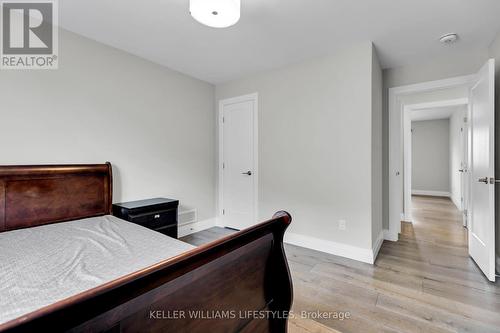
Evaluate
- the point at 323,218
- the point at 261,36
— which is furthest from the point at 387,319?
the point at 261,36

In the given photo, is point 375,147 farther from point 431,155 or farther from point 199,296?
point 431,155

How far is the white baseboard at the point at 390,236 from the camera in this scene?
3348 millimetres

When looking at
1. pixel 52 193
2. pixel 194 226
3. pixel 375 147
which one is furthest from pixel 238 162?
pixel 52 193

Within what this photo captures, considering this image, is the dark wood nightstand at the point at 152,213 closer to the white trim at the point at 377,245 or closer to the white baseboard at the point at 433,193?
the white trim at the point at 377,245

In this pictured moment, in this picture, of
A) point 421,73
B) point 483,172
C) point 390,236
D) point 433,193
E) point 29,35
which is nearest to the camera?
point 29,35

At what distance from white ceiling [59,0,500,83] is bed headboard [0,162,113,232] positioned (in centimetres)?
144

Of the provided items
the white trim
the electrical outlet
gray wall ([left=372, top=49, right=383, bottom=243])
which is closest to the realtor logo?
gray wall ([left=372, top=49, right=383, bottom=243])

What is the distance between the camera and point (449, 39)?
8.29 ft

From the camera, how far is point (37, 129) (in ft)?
7.25

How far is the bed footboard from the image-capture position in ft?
1.88

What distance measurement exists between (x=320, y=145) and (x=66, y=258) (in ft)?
8.84

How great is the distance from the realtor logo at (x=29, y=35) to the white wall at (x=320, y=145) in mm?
2409

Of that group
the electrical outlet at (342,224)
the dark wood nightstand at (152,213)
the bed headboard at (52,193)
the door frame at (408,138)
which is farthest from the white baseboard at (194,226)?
the door frame at (408,138)

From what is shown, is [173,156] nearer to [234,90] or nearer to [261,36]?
[234,90]
